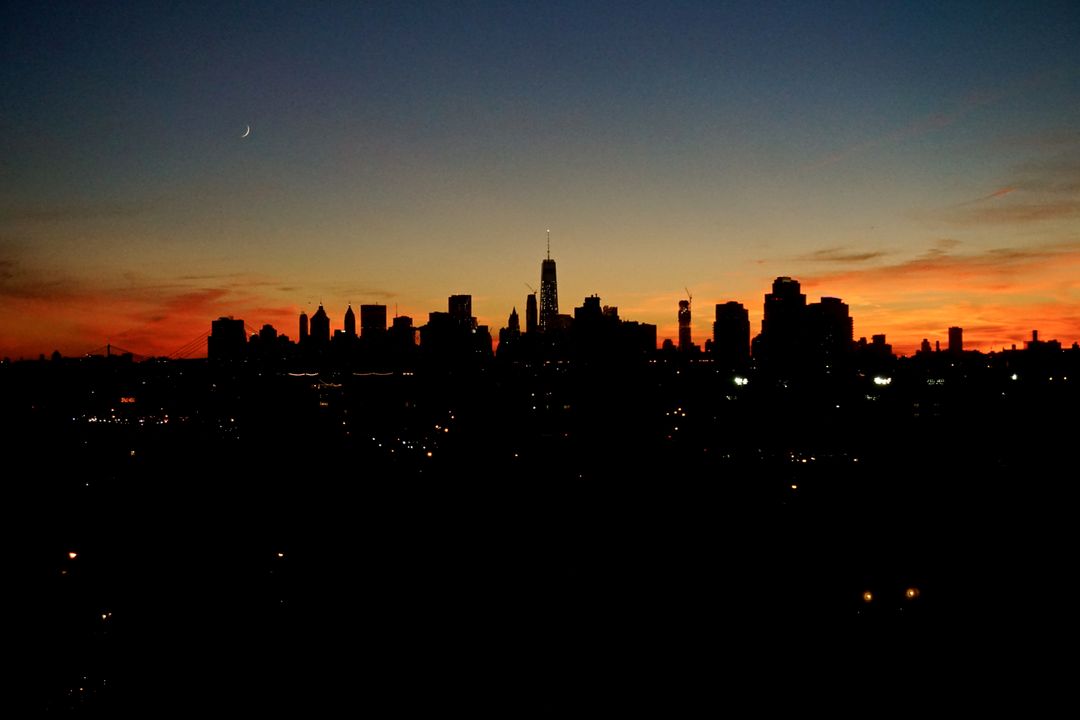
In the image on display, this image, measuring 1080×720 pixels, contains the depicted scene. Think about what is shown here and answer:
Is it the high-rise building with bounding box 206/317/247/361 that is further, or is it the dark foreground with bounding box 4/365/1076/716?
the high-rise building with bounding box 206/317/247/361

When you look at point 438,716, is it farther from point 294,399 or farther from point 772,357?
point 772,357

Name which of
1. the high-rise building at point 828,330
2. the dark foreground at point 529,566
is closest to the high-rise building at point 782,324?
the high-rise building at point 828,330

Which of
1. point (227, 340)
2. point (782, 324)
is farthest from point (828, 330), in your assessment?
point (227, 340)

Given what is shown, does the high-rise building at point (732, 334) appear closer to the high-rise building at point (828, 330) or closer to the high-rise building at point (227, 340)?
the high-rise building at point (828, 330)

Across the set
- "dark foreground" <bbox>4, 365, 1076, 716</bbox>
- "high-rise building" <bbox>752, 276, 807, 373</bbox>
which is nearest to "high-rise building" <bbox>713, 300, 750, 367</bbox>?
"high-rise building" <bbox>752, 276, 807, 373</bbox>

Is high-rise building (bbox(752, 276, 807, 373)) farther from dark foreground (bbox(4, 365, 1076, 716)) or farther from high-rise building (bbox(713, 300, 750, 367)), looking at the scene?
dark foreground (bbox(4, 365, 1076, 716))

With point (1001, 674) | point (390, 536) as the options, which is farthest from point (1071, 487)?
point (390, 536)

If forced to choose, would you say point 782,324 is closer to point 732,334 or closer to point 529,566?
point 732,334
